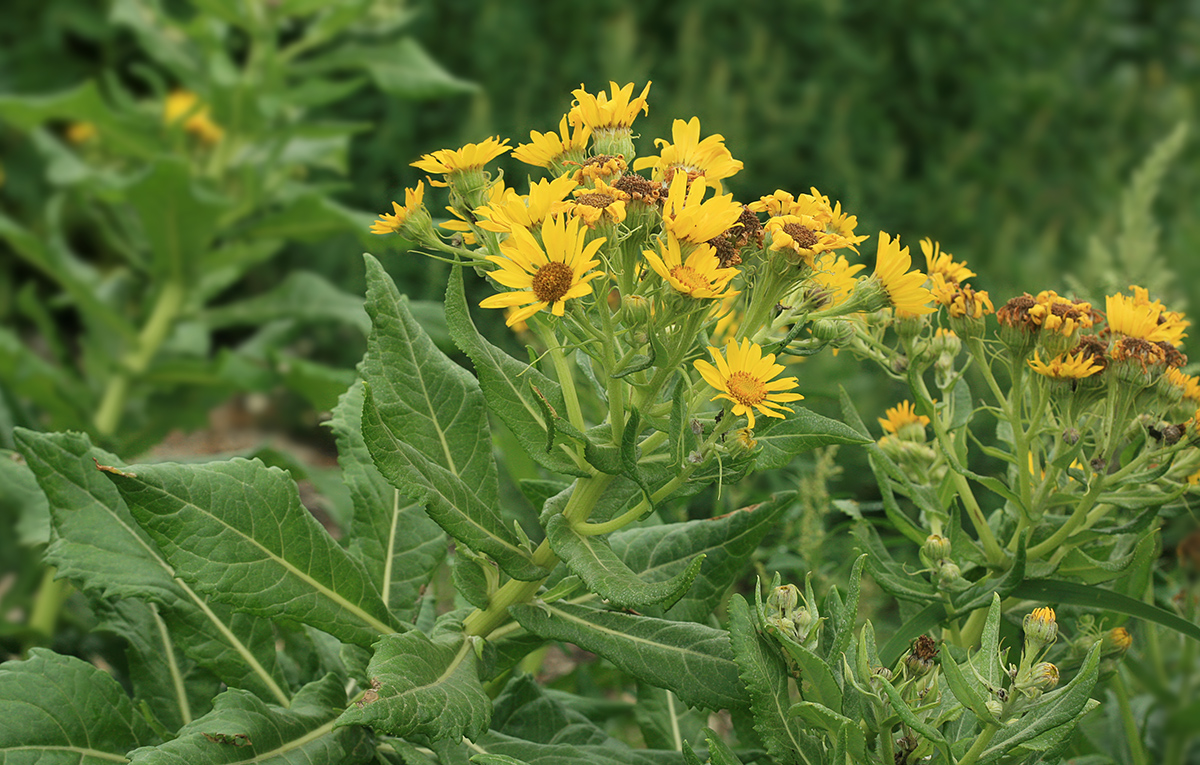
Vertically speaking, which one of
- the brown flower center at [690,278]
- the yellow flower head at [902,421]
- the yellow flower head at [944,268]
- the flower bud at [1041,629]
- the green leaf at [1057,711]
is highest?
the yellow flower head at [944,268]

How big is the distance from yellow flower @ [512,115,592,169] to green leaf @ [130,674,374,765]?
22.0 inches

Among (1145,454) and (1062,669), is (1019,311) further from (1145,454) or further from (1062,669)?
(1062,669)

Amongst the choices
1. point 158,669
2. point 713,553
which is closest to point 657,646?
point 713,553

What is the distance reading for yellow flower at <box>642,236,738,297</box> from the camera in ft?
2.81

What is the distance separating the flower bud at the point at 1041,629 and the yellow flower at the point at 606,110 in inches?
22.9

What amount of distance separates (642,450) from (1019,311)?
0.41 metres

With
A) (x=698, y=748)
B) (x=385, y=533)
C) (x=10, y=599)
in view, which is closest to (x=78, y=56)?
(x=10, y=599)

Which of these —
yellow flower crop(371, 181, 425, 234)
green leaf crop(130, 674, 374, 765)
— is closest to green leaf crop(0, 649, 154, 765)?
green leaf crop(130, 674, 374, 765)

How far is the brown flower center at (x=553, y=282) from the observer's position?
89 centimetres

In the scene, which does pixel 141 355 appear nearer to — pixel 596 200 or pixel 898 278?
pixel 596 200

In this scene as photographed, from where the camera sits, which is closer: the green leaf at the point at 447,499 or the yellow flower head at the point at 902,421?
the green leaf at the point at 447,499

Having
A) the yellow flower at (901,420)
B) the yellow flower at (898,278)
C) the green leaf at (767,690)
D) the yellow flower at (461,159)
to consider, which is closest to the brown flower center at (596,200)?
the yellow flower at (461,159)

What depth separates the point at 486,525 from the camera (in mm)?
1043

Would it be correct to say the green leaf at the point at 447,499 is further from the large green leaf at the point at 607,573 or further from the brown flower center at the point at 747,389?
the brown flower center at the point at 747,389
